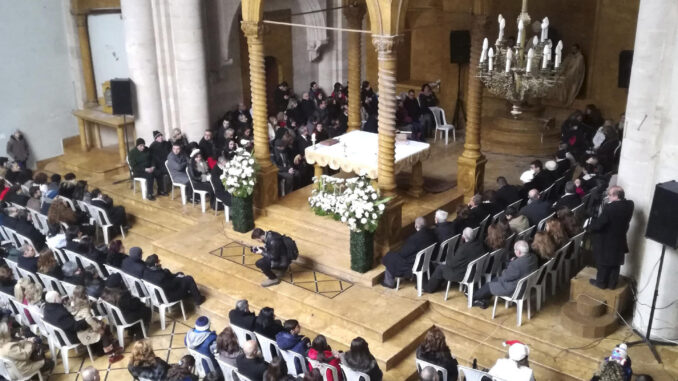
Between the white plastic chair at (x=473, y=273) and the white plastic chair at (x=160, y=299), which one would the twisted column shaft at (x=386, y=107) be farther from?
the white plastic chair at (x=160, y=299)

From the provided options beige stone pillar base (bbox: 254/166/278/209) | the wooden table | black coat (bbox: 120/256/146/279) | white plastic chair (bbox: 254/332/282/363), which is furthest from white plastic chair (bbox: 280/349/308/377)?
the wooden table

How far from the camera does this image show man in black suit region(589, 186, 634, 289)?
8.90 m

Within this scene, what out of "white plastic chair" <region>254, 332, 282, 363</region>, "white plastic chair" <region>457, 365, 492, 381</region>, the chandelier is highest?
the chandelier

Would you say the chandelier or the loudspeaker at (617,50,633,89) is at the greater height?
the chandelier

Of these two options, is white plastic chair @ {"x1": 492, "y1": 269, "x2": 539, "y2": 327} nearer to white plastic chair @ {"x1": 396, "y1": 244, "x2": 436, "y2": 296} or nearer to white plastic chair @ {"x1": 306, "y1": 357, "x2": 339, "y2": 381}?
white plastic chair @ {"x1": 396, "y1": 244, "x2": 436, "y2": 296}

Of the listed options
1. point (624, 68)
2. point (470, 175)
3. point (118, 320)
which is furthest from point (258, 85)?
point (624, 68)

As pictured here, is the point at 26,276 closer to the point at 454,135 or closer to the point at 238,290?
the point at 238,290

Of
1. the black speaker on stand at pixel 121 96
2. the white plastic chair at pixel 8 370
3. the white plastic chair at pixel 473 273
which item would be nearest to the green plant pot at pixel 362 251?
the white plastic chair at pixel 473 273

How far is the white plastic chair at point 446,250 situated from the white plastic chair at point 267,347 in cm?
277

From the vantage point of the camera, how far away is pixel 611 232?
29.3ft

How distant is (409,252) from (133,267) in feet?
12.6

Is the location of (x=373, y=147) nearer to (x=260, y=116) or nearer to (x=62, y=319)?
(x=260, y=116)

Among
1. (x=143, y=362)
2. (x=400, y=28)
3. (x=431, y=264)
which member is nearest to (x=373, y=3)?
(x=400, y=28)

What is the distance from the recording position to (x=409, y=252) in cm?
1007
